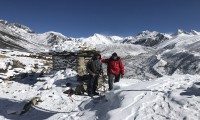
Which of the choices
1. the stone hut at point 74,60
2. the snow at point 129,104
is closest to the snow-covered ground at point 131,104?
the snow at point 129,104

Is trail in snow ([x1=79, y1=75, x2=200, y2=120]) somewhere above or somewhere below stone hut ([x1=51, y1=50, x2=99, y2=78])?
below

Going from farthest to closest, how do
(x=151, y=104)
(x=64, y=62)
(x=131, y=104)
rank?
(x=64, y=62) < (x=131, y=104) < (x=151, y=104)

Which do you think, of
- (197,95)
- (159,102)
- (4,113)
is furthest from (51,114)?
(197,95)

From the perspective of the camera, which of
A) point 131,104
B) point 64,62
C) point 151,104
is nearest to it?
point 151,104

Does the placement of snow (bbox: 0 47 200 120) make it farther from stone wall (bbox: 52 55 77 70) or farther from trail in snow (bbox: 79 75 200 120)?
stone wall (bbox: 52 55 77 70)

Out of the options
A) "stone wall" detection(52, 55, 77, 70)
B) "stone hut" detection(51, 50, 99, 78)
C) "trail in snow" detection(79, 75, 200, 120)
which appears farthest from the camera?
"stone wall" detection(52, 55, 77, 70)

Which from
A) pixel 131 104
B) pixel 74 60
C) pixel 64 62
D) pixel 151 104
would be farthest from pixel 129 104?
pixel 64 62

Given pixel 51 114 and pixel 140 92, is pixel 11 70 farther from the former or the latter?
pixel 140 92

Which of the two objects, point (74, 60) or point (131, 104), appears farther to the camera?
point (74, 60)

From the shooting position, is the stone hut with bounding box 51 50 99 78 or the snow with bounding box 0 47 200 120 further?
the stone hut with bounding box 51 50 99 78

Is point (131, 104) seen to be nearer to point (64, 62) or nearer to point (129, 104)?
point (129, 104)

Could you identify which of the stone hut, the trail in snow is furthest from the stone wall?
the trail in snow

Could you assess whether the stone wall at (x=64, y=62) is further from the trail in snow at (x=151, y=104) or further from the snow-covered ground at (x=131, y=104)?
the trail in snow at (x=151, y=104)

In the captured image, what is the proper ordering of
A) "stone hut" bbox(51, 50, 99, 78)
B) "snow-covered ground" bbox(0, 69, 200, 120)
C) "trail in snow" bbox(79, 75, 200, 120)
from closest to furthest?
"trail in snow" bbox(79, 75, 200, 120) → "snow-covered ground" bbox(0, 69, 200, 120) → "stone hut" bbox(51, 50, 99, 78)
